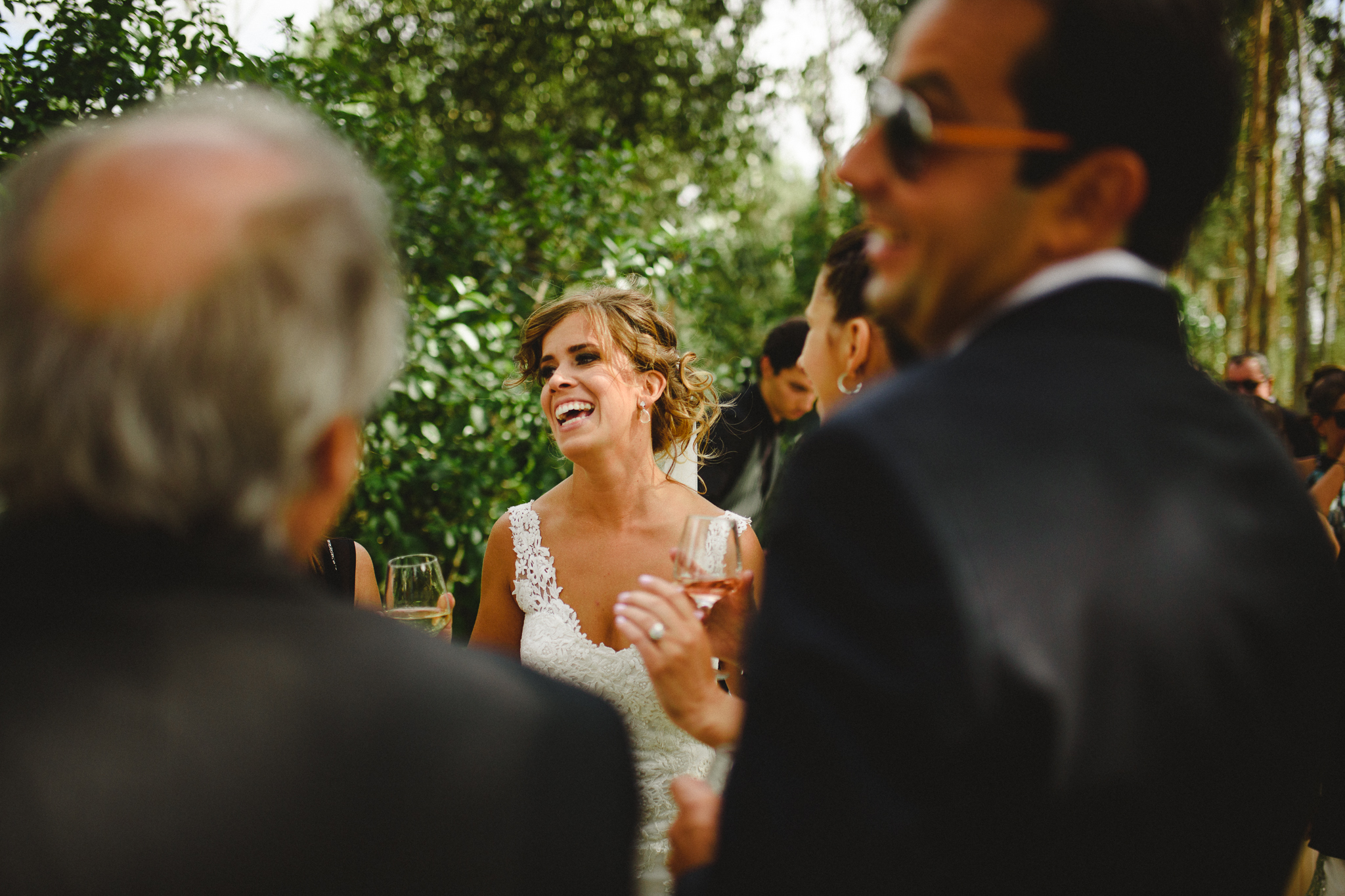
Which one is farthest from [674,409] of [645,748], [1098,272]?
[1098,272]

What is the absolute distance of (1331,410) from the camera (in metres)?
5.38

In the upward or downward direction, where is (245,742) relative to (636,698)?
upward

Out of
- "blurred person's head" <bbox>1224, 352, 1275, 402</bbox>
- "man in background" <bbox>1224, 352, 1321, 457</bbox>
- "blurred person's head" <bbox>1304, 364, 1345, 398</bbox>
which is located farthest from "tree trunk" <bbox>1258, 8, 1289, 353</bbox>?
"blurred person's head" <bbox>1304, 364, 1345, 398</bbox>

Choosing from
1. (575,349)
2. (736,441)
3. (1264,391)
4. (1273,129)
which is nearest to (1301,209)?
(1273,129)

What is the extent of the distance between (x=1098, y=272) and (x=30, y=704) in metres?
1.29

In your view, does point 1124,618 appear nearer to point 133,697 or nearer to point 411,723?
point 411,723

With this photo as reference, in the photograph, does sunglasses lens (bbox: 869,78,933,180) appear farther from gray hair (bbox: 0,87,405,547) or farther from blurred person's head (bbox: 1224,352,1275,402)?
blurred person's head (bbox: 1224,352,1275,402)

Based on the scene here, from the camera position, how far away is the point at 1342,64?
53.4ft

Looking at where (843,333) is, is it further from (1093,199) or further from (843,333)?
(1093,199)

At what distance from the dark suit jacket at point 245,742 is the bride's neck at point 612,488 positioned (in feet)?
8.07

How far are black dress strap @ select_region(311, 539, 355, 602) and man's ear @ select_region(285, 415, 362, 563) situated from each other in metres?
2.08

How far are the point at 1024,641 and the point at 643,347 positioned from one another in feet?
8.93

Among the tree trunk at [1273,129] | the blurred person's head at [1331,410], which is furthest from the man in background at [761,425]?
the tree trunk at [1273,129]

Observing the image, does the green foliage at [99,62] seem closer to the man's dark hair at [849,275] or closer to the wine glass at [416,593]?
the wine glass at [416,593]
